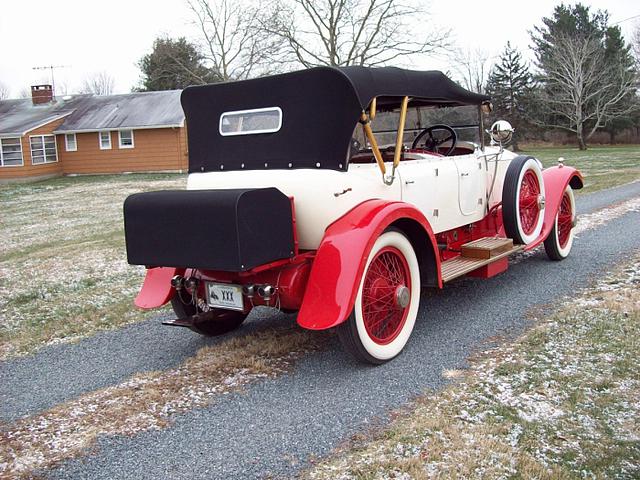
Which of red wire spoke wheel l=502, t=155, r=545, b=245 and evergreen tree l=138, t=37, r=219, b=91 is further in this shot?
evergreen tree l=138, t=37, r=219, b=91

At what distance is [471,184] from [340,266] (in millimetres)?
2274

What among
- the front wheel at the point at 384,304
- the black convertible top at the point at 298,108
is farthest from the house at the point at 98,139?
the front wheel at the point at 384,304

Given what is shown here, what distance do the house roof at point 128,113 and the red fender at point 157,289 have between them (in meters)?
24.6

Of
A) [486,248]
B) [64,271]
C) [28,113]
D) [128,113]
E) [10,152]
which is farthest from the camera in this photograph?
[28,113]

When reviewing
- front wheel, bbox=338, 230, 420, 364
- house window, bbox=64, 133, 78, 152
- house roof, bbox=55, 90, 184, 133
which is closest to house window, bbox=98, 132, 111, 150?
house roof, bbox=55, 90, 184, 133

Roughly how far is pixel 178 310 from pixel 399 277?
5.54ft

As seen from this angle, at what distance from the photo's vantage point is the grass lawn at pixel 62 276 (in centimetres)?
559

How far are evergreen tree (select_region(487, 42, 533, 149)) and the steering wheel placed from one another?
3649 cm

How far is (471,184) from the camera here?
559 centimetres

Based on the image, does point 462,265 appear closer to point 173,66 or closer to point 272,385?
point 272,385

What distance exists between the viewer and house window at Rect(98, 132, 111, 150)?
29766mm

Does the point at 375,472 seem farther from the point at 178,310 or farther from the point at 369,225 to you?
the point at 178,310

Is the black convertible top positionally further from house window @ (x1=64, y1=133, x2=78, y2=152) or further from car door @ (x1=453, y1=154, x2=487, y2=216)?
house window @ (x1=64, y1=133, x2=78, y2=152)

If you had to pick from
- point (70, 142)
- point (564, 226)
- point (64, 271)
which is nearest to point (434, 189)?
point (564, 226)
